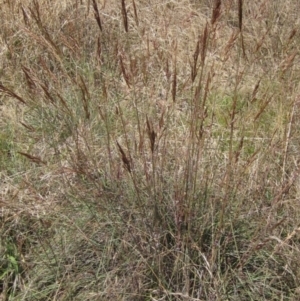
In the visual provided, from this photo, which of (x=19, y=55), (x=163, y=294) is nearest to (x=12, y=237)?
(x=163, y=294)

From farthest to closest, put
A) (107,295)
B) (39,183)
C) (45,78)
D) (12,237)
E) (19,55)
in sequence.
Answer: (19,55) → (45,78) → (39,183) → (12,237) → (107,295)

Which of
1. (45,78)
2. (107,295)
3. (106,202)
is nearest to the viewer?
(107,295)

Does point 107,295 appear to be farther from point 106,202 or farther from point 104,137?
point 104,137

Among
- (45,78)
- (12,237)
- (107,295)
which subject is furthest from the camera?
(45,78)

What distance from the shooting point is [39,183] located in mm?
2904

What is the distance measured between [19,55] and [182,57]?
107 centimetres

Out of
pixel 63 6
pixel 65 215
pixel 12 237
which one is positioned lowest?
pixel 12 237

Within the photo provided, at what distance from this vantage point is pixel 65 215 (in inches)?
97.7

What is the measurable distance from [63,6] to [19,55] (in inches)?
20.3

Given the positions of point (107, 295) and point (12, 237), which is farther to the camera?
point (12, 237)

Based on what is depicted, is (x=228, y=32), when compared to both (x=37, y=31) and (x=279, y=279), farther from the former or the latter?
(x=279, y=279)

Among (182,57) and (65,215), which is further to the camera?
(182,57)

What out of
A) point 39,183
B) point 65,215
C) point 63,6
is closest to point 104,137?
point 39,183

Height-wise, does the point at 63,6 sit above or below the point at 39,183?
above
